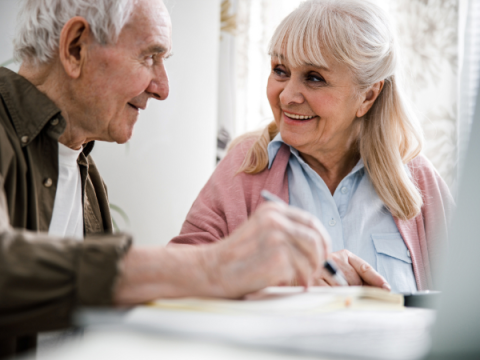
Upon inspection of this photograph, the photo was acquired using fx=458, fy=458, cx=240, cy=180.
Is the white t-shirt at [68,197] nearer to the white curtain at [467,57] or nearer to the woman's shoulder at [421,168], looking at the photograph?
the woman's shoulder at [421,168]

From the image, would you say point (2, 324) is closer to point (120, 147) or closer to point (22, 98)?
point (22, 98)

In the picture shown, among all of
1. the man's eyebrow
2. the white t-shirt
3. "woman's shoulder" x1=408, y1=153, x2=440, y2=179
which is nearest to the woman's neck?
"woman's shoulder" x1=408, y1=153, x2=440, y2=179

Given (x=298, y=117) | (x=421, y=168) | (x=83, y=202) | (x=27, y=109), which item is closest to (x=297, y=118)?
(x=298, y=117)

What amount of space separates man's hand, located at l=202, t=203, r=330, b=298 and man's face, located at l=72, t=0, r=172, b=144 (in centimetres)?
66

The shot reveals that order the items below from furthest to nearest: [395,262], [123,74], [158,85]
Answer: [395,262], [158,85], [123,74]

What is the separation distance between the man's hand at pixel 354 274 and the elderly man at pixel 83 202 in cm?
38

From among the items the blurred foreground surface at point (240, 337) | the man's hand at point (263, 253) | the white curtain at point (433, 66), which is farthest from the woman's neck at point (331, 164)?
the blurred foreground surface at point (240, 337)

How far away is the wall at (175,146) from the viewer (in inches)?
77.2

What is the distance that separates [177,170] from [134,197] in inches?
9.7

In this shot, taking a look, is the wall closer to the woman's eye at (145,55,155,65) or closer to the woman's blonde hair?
the woman's blonde hair

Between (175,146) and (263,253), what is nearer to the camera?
(263,253)

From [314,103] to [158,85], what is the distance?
20.5 inches

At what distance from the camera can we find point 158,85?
1283mm

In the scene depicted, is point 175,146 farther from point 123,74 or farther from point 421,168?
point 421,168
